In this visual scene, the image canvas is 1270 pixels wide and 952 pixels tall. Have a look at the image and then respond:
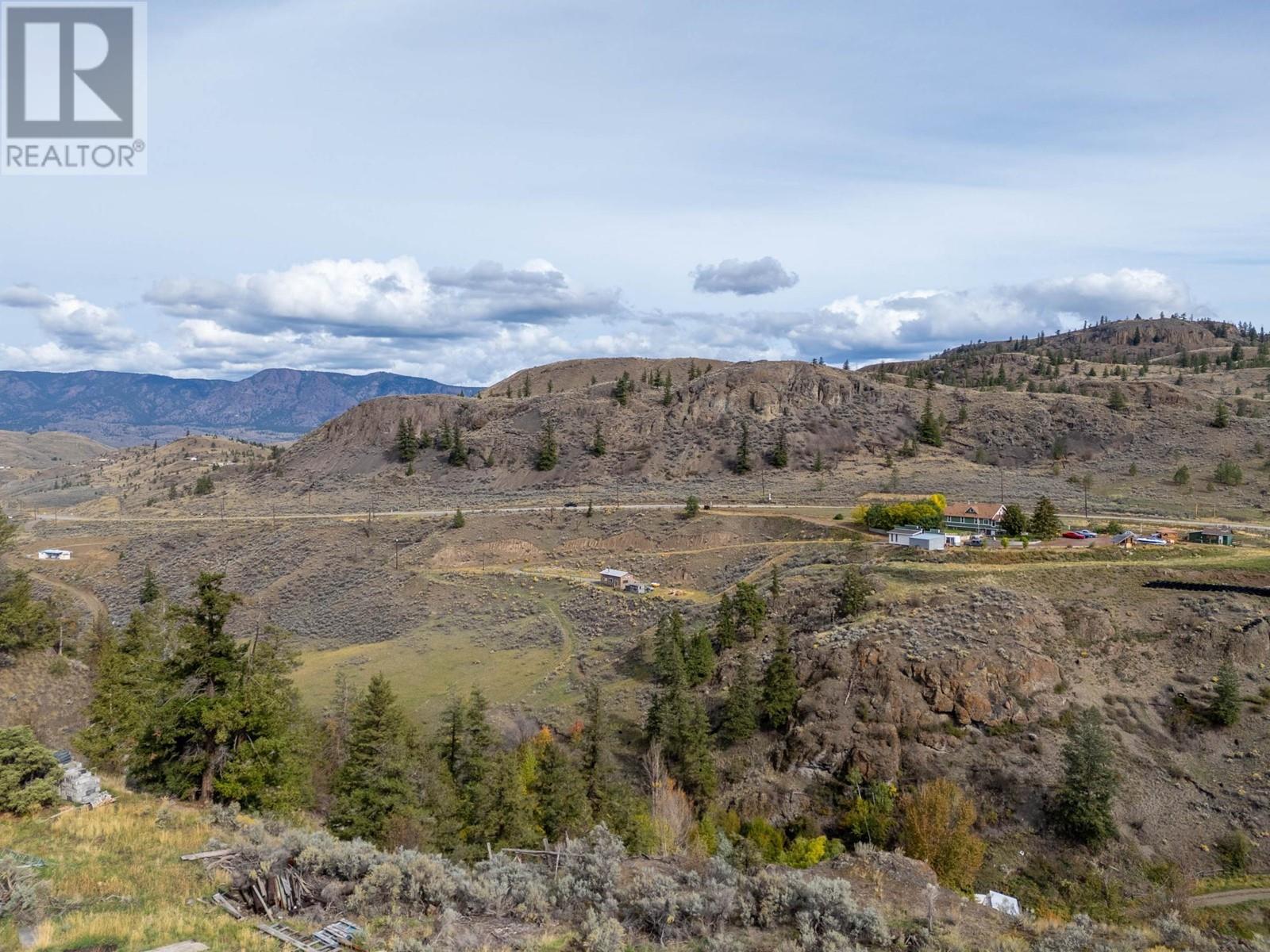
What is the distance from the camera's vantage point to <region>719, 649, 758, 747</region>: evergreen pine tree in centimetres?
3678

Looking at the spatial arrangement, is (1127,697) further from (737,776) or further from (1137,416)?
(1137,416)

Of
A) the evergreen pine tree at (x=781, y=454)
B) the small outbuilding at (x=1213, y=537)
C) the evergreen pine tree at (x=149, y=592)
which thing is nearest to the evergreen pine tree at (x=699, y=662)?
the small outbuilding at (x=1213, y=537)

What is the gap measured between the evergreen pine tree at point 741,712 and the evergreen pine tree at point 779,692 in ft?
2.41

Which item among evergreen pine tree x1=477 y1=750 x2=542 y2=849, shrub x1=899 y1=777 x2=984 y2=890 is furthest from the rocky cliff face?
evergreen pine tree x1=477 y1=750 x2=542 y2=849

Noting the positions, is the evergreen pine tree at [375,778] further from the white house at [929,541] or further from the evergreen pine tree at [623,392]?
the evergreen pine tree at [623,392]

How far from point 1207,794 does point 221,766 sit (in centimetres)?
3726

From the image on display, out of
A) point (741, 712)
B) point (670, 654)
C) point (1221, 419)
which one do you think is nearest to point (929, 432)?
point (1221, 419)

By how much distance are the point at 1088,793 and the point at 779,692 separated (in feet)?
45.0

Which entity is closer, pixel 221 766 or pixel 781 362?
pixel 221 766

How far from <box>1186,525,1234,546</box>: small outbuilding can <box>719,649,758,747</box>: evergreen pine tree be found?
34.1 meters

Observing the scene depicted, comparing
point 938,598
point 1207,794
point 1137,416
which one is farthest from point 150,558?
point 1137,416

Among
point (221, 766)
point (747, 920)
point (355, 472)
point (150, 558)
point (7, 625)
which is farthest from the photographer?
point (355, 472)

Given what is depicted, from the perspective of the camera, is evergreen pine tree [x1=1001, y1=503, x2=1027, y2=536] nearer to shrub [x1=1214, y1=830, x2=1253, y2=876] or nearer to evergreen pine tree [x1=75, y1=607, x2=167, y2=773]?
shrub [x1=1214, y1=830, x2=1253, y2=876]

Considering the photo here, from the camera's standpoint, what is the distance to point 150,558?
248ft
